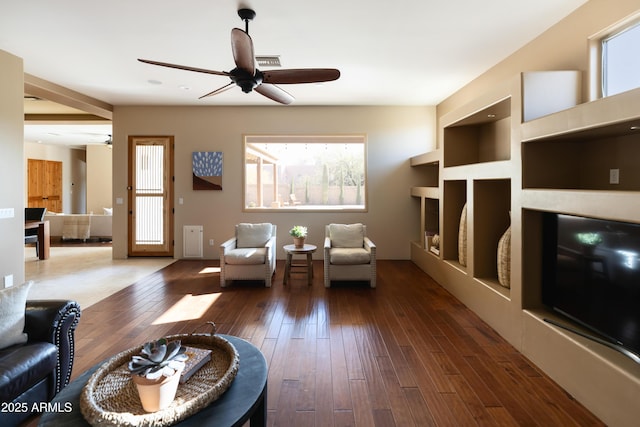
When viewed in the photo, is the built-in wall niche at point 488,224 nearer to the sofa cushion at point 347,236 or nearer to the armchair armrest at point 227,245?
the sofa cushion at point 347,236

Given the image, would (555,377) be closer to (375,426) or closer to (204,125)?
(375,426)

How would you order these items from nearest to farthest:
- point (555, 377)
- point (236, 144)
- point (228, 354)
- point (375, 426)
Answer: point (228, 354) → point (375, 426) → point (555, 377) → point (236, 144)

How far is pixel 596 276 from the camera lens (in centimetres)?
228

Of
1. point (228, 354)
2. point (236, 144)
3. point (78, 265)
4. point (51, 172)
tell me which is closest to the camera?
point (228, 354)

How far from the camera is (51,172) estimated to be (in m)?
11.6

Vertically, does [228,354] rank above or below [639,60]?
below

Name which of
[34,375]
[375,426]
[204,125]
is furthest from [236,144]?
[375,426]

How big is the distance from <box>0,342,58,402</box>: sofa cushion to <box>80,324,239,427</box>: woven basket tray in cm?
57

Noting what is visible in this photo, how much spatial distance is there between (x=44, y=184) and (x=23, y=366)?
480 inches

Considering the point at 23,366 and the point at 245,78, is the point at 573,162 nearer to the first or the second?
the point at 245,78

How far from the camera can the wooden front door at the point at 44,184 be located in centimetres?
1091

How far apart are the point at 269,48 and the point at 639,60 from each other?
343 cm

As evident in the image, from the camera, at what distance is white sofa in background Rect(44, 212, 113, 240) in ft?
28.5

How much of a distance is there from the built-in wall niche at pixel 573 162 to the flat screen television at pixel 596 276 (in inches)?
14.5
